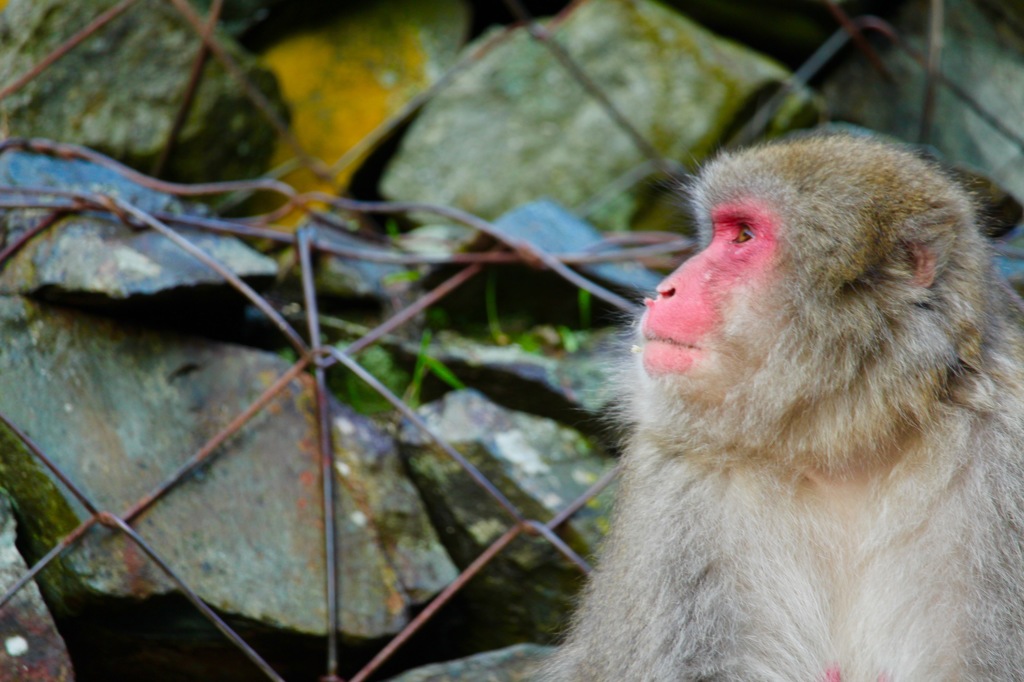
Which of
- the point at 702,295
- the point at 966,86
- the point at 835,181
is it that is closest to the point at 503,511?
the point at 702,295

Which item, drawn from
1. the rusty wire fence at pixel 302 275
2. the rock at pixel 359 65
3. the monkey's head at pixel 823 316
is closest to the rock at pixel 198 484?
the rusty wire fence at pixel 302 275

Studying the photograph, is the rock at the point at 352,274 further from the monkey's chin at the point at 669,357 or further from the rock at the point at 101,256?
the monkey's chin at the point at 669,357

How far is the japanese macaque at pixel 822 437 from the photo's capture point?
207 centimetres

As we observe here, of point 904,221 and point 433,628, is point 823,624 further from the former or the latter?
point 433,628

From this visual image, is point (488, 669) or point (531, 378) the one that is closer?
point (488, 669)

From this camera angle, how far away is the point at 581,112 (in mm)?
4719

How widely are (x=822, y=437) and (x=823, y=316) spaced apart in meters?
0.24

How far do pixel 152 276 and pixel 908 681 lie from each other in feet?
6.97

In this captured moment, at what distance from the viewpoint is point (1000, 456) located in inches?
80.1

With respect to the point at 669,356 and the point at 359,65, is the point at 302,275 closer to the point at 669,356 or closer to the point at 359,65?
the point at 359,65

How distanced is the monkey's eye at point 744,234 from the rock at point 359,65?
2575 millimetres

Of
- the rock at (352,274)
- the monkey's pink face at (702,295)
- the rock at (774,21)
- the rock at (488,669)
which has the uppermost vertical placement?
the monkey's pink face at (702,295)

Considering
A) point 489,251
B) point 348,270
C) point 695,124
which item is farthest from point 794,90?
point 348,270

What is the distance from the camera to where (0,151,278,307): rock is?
9.40 ft
